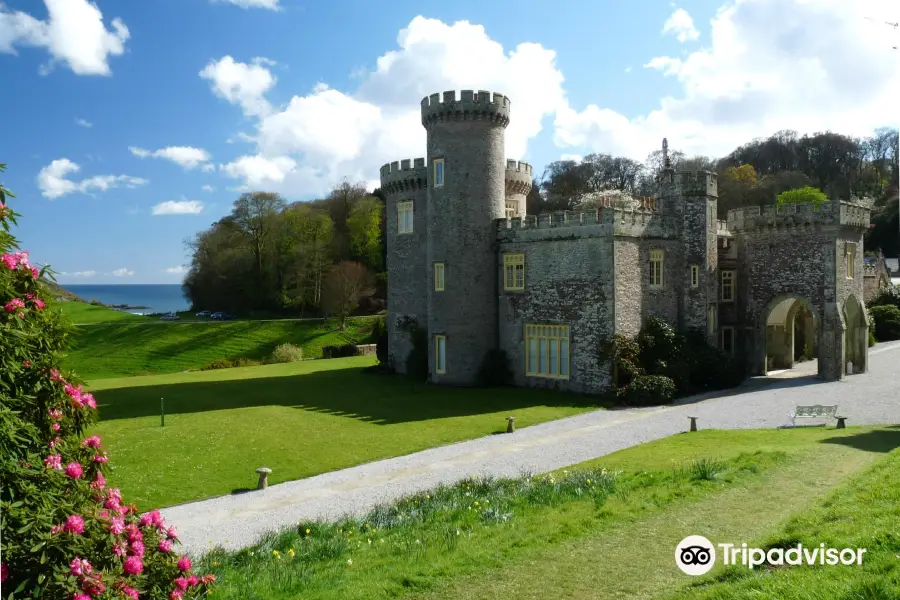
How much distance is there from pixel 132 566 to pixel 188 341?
51.5m

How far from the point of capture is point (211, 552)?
1023 centimetres

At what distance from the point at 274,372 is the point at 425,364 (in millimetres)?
9880


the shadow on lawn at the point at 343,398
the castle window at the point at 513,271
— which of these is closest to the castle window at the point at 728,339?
the shadow on lawn at the point at 343,398

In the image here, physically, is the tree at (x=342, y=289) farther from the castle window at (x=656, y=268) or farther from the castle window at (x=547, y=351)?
the castle window at (x=656, y=268)

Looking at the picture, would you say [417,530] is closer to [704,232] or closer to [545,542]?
[545,542]

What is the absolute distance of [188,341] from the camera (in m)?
53.8

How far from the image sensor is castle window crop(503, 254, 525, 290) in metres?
28.4

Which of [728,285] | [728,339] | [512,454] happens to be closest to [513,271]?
[728,285]

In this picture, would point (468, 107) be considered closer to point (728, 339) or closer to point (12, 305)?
point (728, 339)

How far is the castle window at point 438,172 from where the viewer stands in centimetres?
2925

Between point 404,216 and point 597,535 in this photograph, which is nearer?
point 597,535

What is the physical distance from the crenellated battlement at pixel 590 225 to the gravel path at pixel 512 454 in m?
7.07

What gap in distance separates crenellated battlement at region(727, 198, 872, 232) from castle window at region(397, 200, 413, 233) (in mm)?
15631

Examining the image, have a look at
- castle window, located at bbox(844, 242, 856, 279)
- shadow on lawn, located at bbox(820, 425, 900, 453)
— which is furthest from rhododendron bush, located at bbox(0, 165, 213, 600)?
castle window, located at bbox(844, 242, 856, 279)
